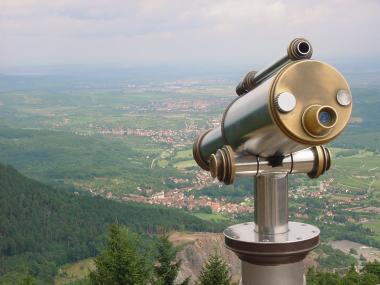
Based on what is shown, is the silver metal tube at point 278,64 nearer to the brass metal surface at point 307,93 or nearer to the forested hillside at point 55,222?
the brass metal surface at point 307,93

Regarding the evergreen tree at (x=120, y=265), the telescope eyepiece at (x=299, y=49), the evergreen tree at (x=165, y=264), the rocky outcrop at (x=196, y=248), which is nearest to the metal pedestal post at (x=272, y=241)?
the telescope eyepiece at (x=299, y=49)

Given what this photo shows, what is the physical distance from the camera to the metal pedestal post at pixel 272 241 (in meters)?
Answer: 1.96

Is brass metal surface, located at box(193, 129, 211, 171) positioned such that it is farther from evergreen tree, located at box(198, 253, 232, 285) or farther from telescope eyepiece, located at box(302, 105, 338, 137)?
evergreen tree, located at box(198, 253, 232, 285)

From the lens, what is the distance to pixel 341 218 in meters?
58.7

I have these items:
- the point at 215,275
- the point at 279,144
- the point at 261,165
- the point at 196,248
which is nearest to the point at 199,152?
the point at 261,165

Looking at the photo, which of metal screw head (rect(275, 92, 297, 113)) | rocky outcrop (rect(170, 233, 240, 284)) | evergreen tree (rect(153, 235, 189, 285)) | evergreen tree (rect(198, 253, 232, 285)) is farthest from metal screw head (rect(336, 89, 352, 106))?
rocky outcrop (rect(170, 233, 240, 284))

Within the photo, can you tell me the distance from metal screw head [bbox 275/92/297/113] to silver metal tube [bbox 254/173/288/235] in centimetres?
42

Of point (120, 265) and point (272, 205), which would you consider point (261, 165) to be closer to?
point (272, 205)

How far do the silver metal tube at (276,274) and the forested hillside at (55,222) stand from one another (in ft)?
141

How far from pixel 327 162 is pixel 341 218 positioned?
5883 cm

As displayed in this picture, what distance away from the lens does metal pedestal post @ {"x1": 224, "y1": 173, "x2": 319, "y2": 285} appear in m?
1.96

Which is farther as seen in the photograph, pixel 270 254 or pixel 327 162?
pixel 327 162

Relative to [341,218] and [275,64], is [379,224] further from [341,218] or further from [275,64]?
[275,64]

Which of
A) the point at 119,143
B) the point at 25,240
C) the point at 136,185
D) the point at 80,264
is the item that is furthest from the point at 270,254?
the point at 119,143
